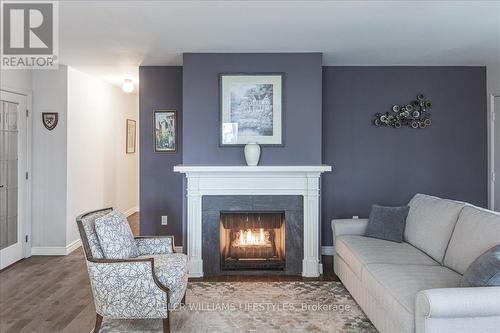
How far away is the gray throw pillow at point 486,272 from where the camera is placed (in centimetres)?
225

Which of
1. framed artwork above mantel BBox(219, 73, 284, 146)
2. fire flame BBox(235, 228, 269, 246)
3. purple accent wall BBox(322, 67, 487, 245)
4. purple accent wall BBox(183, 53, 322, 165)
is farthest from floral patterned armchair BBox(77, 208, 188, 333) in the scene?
purple accent wall BBox(322, 67, 487, 245)

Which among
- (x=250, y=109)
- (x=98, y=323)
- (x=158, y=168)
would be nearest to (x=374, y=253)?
(x=250, y=109)

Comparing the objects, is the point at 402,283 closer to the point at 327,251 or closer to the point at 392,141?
the point at 327,251

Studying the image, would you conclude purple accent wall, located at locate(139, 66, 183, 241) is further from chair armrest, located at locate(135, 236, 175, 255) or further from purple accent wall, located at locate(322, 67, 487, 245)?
purple accent wall, located at locate(322, 67, 487, 245)

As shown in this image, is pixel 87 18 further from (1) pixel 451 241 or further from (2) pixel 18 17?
(1) pixel 451 241

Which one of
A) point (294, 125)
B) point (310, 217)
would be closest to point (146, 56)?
point (294, 125)

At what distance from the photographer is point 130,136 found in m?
8.21

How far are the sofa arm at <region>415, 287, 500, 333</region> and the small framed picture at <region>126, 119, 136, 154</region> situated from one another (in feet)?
22.5

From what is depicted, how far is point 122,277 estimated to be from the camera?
9.39ft

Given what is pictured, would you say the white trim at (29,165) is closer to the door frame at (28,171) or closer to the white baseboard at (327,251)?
the door frame at (28,171)

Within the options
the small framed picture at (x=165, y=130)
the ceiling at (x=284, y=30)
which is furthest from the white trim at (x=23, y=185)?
the small framed picture at (x=165, y=130)

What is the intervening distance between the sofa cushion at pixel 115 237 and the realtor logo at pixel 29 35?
1729mm

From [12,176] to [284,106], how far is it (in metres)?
3.41

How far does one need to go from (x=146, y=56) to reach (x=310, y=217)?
272 cm
